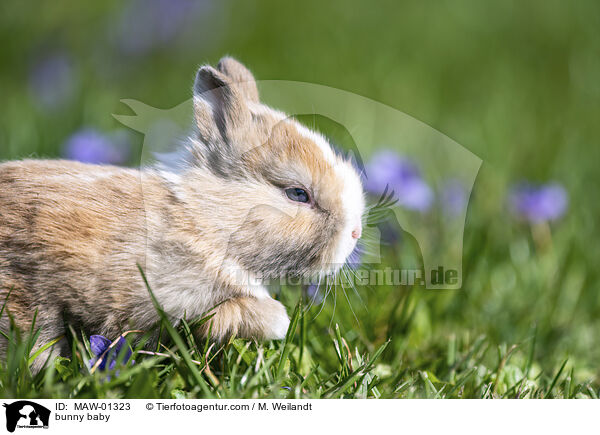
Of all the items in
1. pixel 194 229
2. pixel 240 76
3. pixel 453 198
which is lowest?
pixel 453 198

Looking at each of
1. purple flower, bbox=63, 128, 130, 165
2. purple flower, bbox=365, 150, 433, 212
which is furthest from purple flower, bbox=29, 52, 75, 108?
purple flower, bbox=365, 150, 433, 212

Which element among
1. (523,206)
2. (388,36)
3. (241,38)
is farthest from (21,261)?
(388,36)

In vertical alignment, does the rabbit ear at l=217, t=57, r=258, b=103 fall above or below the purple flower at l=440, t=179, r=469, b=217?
above
